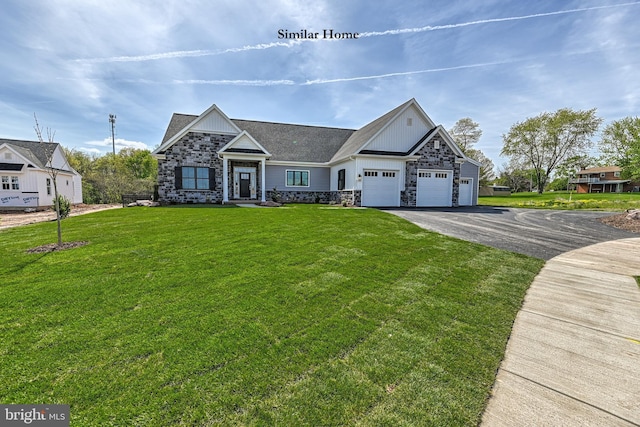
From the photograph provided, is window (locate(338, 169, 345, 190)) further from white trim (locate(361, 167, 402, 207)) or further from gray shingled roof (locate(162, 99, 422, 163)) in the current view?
white trim (locate(361, 167, 402, 207))

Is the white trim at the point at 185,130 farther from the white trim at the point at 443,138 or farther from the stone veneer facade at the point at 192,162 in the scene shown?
the white trim at the point at 443,138

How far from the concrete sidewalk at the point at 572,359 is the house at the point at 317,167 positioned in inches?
515

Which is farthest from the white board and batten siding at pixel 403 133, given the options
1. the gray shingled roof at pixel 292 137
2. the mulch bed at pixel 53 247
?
the mulch bed at pixel 53 247

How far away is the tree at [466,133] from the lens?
3816 cm

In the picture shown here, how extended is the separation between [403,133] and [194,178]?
14.2 meters

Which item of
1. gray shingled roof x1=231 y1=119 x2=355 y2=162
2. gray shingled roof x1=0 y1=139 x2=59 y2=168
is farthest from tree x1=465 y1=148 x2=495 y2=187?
gray shingled roof x1=0 y1=139 x2=59 y2=168

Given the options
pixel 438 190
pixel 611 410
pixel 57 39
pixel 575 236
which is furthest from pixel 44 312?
pixel 438 190

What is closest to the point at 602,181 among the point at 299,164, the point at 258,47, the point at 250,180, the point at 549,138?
the point at 549,138

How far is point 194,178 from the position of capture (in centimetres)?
1728

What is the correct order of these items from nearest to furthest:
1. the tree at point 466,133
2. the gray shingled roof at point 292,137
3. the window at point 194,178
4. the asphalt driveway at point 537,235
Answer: the asphalt driveway at point 537,235 < the window at point 194,178 < the gray shingled roof at point 292,137 < the tree at point 466,133

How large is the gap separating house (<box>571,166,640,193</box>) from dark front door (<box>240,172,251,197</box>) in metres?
66.0

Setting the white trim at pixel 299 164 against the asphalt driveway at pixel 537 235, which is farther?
the white trim at pixel 299 164

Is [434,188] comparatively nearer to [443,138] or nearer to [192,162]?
[443,138]

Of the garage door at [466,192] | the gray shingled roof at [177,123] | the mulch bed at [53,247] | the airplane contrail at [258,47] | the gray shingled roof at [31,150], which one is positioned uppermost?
the airplane contrail at [258,47]
